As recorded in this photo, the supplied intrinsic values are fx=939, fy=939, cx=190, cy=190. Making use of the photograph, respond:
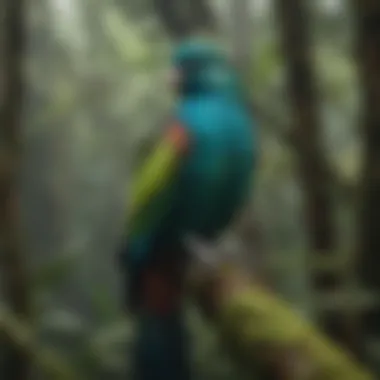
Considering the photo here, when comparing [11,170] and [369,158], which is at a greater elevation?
[369,158]

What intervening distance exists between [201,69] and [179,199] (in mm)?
121

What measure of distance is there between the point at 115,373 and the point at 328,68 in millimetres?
364

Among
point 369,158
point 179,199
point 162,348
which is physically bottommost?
point 162,348

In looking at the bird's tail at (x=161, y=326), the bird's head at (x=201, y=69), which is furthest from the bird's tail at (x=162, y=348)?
the bird's head at (x=201, y=69)

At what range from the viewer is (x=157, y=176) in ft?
2.77

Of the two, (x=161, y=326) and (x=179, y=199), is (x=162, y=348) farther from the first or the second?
(x=179, y=199)

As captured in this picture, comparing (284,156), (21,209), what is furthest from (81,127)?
(284,156)

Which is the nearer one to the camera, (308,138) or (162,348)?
(162,348)

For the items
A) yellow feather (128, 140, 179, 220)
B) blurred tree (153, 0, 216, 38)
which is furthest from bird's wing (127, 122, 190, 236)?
blurred tree (153, 0, 216, 38)

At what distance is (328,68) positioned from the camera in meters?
0.94

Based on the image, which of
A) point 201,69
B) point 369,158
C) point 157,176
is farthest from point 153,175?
point 369,158

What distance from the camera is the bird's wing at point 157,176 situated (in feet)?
2.76

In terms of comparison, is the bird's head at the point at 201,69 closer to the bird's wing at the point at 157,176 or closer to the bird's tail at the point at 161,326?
the bird's wing at the point at 157,176

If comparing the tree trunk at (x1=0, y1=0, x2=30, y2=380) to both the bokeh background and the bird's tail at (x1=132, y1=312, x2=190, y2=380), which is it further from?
the bird's tail at (x1=132, y1=312, x2=190, y2=380)
